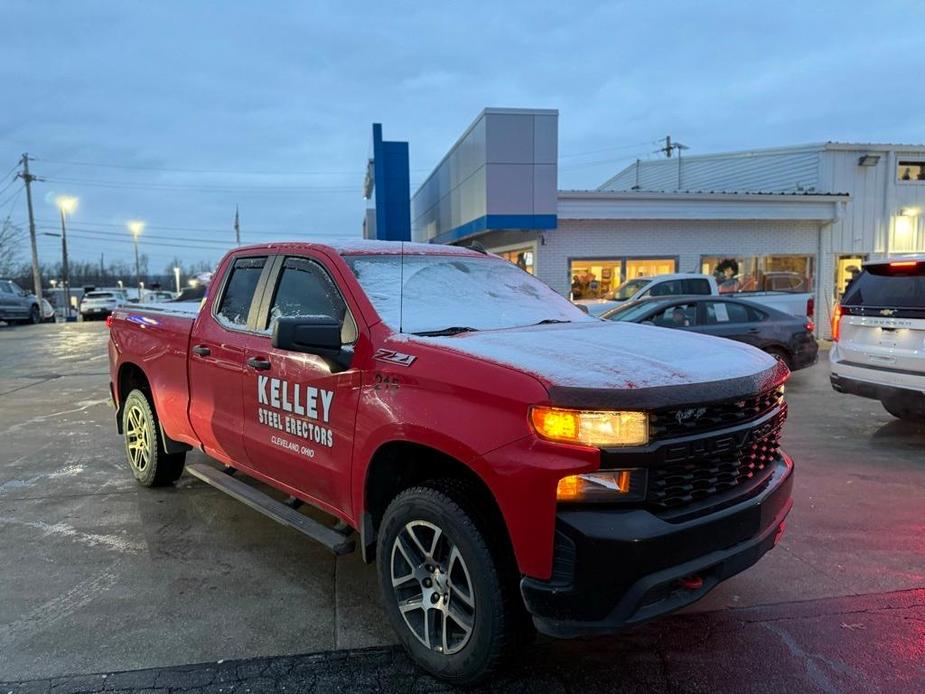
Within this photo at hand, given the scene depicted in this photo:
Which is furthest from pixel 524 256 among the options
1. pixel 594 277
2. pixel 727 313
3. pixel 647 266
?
pixel 727 313

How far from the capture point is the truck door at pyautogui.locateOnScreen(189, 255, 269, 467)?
4.12m

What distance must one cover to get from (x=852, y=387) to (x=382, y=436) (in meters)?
6.08

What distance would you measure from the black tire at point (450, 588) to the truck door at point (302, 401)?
0.43 m

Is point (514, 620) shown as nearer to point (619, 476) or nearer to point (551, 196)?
point (619, 476)

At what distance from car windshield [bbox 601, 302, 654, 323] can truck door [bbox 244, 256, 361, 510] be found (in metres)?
6.87

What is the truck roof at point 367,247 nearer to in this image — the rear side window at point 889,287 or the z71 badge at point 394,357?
the z71 badge at point 394,357

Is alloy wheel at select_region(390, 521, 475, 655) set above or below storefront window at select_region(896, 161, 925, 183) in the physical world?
below

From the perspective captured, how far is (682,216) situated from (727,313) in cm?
738

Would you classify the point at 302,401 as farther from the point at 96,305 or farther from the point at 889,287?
the point at 96,305

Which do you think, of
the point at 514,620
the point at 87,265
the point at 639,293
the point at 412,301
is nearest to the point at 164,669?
the point at 514,620

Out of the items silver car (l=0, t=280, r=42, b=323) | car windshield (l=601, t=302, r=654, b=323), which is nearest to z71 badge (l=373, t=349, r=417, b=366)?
car windshield (l=601, t=302, r=654, b=323)

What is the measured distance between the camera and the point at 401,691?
112 inches

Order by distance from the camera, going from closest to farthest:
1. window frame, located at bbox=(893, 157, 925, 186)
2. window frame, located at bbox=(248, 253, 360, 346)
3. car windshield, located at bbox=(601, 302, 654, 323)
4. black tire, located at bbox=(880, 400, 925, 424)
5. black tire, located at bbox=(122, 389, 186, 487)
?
window frame, located at bbox=(248, 253, 360, 346) < black tire, located at bbox=(122, 389, 186, 487) < black tire, located at bbox=(880, 400, 925, 424) < car windshield, located at bbox=(601, 302, 654, 323) < window frame, located at bbox=(893, 157, 925, 186)

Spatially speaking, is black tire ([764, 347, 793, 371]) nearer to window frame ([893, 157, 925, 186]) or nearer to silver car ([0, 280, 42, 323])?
window frame ([893, 157, 925, 186])
